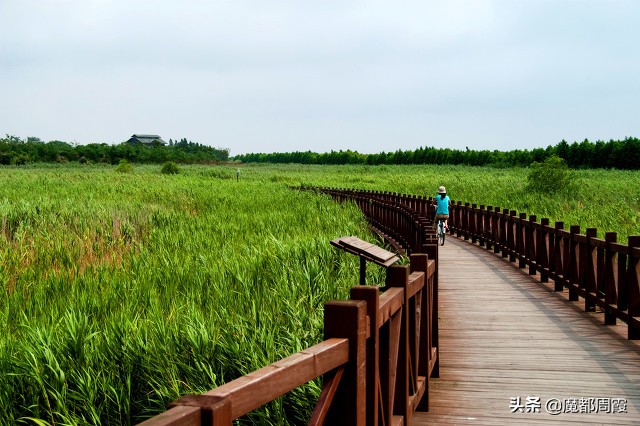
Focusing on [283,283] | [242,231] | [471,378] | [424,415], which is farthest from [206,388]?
[242,231]

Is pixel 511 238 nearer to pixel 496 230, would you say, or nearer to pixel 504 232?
pixel 504 232

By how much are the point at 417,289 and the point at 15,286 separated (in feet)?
25.4

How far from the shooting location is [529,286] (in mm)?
12453

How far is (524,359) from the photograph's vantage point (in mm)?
7352

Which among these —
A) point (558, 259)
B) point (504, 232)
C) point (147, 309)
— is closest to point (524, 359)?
point (147, 309)

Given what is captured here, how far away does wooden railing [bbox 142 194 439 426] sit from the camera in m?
2.10

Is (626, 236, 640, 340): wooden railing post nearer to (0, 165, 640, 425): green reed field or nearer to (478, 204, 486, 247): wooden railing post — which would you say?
(0, 165, 640, 425): green reed field

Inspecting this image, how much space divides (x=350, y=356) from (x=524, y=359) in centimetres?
474

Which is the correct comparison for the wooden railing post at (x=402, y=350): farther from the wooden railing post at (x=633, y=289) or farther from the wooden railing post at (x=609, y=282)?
the wooden railing post at (x=609, y=282)

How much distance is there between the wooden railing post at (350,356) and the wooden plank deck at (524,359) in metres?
2.55

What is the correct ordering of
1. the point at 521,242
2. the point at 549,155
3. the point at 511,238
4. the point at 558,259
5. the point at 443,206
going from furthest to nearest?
1. the point at 549,155
2. the point at 443,206
3. the point at 511,238
4. the point at 521,242
5. the point at 558,259

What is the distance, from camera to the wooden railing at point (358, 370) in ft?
6.88

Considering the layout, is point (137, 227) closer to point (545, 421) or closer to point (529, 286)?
point (529, 286)

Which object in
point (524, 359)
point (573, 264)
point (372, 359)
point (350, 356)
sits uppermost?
point (350, 356)
